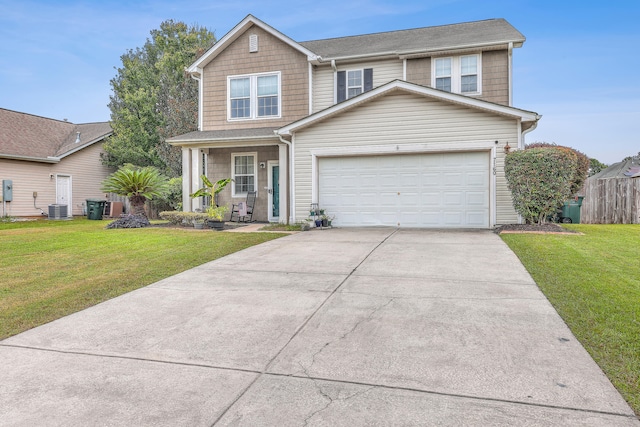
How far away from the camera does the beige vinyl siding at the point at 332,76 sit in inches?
545

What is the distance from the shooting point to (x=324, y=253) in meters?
7.33

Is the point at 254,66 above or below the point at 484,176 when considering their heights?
above

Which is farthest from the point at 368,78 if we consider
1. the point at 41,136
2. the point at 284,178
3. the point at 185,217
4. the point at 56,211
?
the point at 41,136

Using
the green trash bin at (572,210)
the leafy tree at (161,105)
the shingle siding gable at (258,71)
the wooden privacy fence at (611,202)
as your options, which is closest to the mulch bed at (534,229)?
the green trash bin at (572,210)

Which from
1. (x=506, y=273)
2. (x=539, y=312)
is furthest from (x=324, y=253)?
(x=539, y=312)

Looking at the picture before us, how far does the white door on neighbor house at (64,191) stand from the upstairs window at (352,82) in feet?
50.4

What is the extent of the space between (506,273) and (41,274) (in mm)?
6811

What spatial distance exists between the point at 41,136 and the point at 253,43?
13.6 meters

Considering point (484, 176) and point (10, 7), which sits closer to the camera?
point (484, 176)

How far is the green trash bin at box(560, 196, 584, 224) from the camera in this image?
1398 cm

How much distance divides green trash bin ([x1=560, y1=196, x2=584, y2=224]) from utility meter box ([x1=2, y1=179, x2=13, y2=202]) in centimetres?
2289

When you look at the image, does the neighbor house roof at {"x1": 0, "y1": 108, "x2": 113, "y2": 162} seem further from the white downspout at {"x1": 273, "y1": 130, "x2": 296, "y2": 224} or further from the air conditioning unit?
the white downspout at {"x1": 273, "y1": 130, "x2": 296, "y2": 224}

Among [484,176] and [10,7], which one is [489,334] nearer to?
[484,176]

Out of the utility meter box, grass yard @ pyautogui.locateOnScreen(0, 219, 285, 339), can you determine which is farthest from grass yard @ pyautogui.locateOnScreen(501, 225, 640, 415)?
the utility meter box
